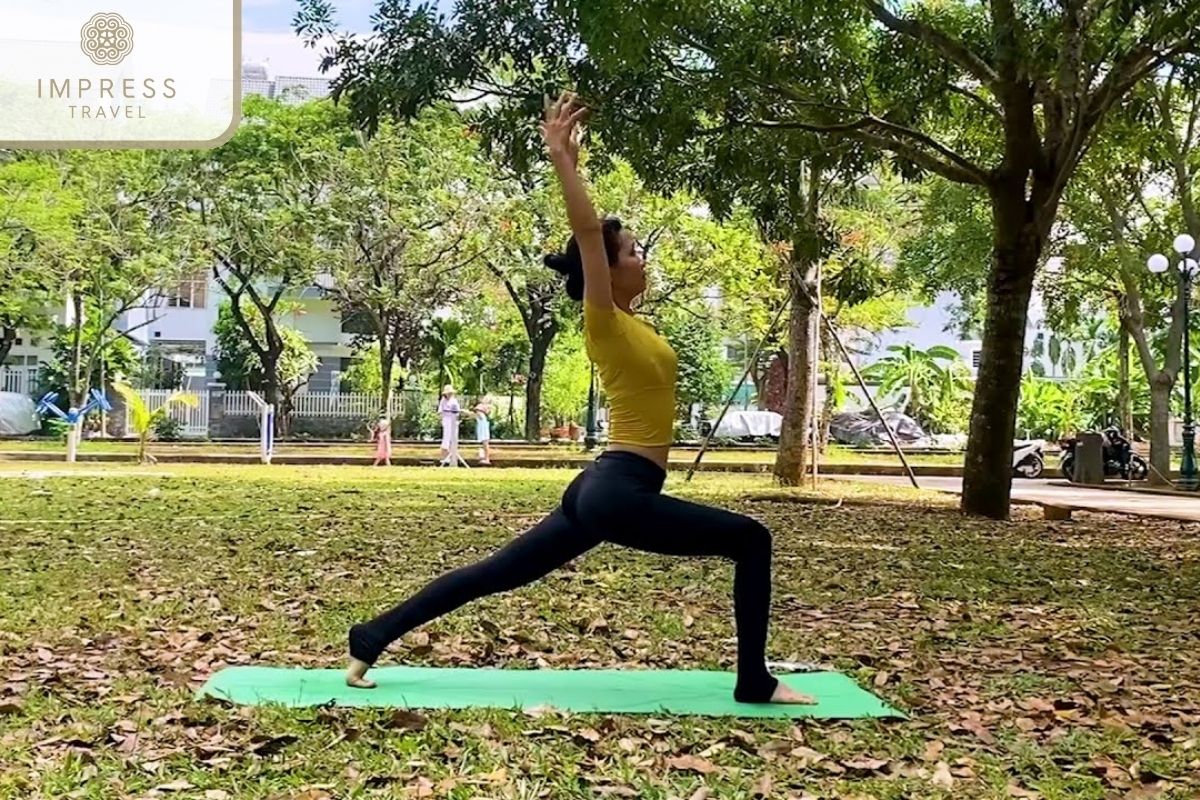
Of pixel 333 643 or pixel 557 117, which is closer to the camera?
pixel 557 117

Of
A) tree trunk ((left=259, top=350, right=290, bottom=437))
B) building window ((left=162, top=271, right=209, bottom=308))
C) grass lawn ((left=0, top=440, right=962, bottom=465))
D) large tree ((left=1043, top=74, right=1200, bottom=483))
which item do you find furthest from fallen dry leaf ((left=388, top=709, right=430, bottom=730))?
building window ((left=162, top=271, right=209, bottom=308))

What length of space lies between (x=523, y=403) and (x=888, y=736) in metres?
32.2

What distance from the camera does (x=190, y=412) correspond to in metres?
32.0

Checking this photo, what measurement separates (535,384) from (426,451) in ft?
17.8

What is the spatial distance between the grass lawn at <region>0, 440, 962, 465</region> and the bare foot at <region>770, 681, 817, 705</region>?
1870 cm

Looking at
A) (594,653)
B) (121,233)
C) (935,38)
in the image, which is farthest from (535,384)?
(594,653)

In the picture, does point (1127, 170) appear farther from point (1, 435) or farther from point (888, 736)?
point (1, 435)

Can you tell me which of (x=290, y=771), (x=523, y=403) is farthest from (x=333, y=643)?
(x=523, y=403)

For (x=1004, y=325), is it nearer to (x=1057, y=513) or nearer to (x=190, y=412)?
(x=1057, y=513)

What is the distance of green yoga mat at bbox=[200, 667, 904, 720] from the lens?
414 cm

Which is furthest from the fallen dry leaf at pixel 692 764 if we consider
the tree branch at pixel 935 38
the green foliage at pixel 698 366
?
the green foliage at pixel 698 366

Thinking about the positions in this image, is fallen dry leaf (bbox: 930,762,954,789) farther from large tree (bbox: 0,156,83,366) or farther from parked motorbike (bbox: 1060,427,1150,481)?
large tree (bbox: 0,156,83,366)

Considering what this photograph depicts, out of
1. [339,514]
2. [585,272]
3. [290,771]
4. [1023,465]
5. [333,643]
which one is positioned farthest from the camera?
[1023,465]

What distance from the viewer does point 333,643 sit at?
537 centimetres
